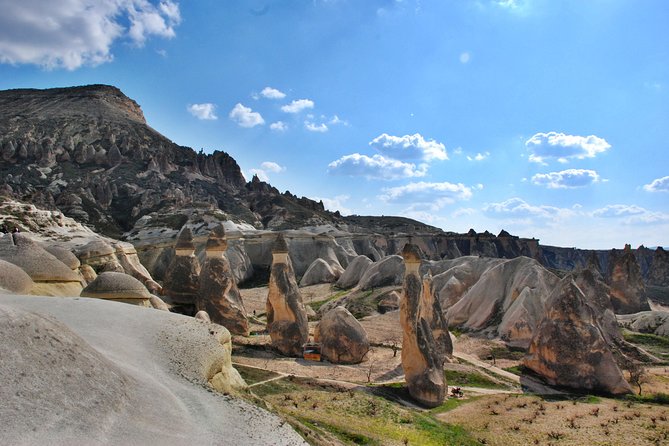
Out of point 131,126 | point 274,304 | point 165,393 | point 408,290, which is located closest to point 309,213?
point 131,126

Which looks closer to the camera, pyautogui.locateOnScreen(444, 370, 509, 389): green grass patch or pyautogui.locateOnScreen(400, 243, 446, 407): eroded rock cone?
pyautogui.locateOnScreen(400, 243, 446, 407): eroded rock cone

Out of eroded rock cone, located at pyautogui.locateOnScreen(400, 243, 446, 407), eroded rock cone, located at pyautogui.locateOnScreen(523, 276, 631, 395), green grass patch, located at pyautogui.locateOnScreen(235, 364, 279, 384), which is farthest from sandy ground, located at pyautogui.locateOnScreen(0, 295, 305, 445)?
eroded rock cone, located at pyautogui.locateOnScreen(523, 276, 631, 395)

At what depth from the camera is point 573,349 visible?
20.3 m

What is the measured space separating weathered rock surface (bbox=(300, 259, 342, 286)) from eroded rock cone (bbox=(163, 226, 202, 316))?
70.9ft

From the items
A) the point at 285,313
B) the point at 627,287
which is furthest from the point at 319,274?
the point at 627,287

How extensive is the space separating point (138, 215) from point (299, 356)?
166ft

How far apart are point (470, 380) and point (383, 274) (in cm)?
2172

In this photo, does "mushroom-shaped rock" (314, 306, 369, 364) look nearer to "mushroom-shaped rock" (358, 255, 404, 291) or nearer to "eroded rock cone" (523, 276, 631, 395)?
"eroded rock cone" (523, 276, 631, 395)

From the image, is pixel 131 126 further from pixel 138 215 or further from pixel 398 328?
pixel 398 328

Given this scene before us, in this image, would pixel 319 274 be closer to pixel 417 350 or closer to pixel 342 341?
pixel 342 341

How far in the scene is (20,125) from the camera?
301 ft

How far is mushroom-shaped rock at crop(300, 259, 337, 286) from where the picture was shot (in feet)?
159

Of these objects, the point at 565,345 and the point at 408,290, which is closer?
the point at 408,290

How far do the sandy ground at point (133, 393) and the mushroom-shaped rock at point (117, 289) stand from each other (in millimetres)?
6061
